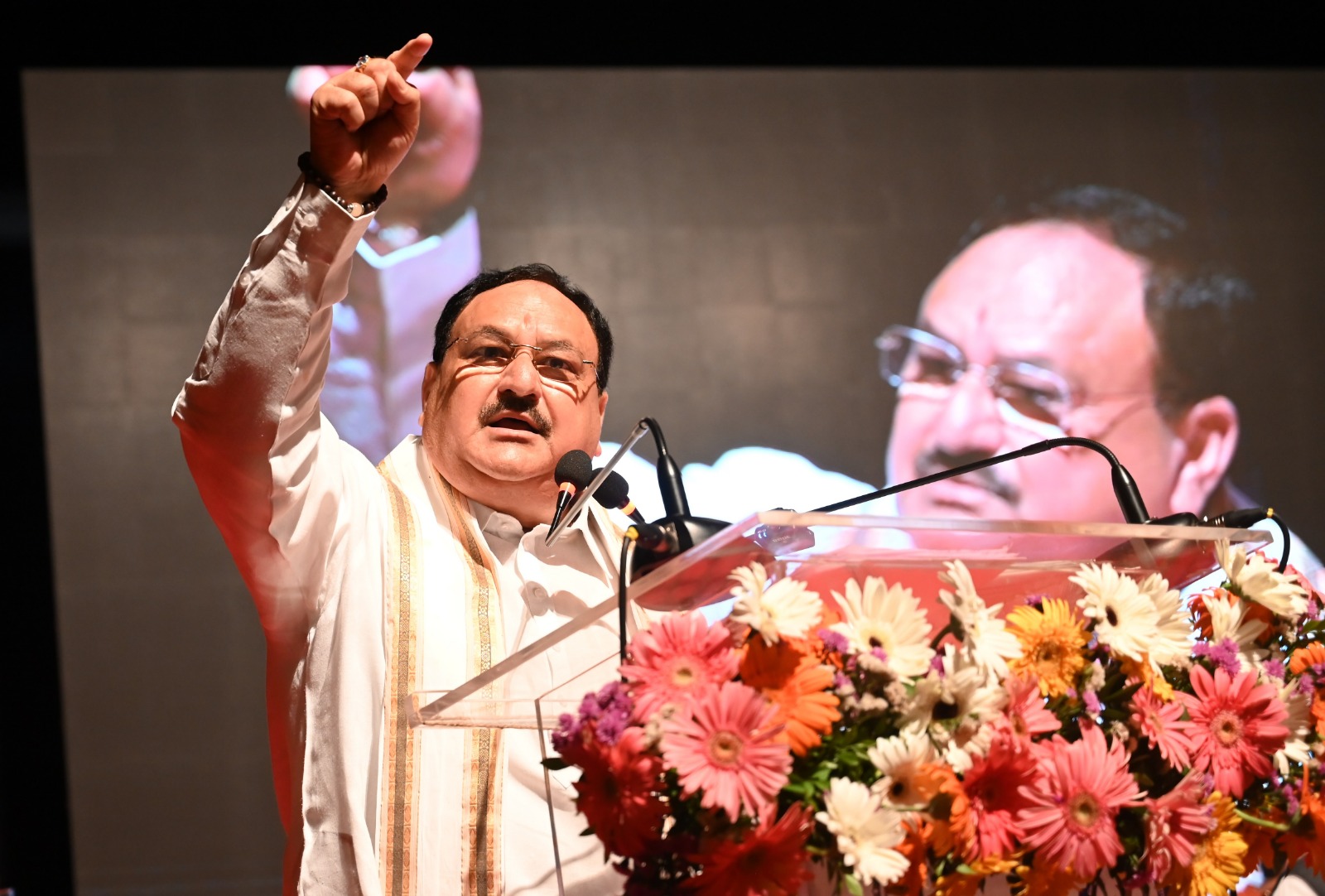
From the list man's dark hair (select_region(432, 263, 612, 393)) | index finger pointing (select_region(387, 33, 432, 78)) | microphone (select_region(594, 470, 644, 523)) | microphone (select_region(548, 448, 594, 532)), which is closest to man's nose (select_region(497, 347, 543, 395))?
man's dark hair (select_region(432, 263, 612, 393))

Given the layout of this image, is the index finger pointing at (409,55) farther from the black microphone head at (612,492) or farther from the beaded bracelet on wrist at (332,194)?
the black microphone head at (612,492)

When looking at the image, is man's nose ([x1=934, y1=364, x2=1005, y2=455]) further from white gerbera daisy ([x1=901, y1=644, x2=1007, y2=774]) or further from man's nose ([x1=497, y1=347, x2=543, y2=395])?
white gerbera daisy ([x1=901, y1=644, x2=1007, y2=774])

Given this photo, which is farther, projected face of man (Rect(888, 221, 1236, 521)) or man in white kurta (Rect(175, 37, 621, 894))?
projected face of man (Rect(888, 221, 1236, 521))

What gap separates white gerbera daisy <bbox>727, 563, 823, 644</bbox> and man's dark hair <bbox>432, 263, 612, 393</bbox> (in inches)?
60.8

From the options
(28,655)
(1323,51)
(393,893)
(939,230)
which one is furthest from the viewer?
(1323,51)

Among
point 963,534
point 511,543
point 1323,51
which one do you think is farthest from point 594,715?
point 1323,51

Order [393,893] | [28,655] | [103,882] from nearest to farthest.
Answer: [393,893], [103,882], [28,655]

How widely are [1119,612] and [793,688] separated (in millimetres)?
372

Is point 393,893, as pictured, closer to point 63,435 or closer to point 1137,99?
point 63,435

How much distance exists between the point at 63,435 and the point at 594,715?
3379 millimetres

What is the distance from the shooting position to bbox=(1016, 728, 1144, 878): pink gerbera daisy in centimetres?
121

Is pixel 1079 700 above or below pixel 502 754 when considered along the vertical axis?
above

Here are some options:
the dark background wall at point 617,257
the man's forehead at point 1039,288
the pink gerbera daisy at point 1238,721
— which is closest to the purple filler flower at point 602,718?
the pink gerbera daisy at point 1238,721

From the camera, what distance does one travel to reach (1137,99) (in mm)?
4781
